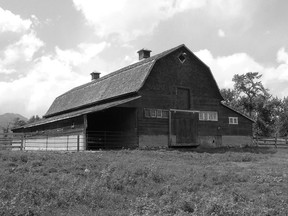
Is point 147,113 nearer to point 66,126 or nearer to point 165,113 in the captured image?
point 165,113

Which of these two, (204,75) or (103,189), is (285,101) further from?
(103,189)

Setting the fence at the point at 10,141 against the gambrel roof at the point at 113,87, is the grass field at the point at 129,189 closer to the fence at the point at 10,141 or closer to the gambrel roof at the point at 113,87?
the fence at the point at 10,141

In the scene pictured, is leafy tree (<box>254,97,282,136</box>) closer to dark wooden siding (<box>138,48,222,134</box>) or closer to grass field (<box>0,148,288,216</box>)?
dark wooden siding (<box>138,48,222,134</box>)

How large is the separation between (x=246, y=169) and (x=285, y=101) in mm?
54654

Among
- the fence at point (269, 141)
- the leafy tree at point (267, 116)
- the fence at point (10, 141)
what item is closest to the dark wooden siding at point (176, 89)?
the fence at point (10, 141)

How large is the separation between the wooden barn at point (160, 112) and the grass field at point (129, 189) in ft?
32.8

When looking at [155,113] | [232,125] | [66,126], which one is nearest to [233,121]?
[232,125]

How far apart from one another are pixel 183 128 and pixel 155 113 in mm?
2977

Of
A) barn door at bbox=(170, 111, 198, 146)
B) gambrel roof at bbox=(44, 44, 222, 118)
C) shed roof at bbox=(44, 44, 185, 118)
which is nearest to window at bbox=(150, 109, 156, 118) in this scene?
barn door at bbox=(170, 111, 198, 146)

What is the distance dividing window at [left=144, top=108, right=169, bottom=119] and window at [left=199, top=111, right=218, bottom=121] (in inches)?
143

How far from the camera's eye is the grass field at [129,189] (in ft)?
29.9

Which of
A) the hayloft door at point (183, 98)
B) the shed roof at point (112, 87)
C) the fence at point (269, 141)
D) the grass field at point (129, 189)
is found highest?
the shed roof at point (112, 87)

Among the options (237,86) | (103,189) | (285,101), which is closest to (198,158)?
(103,189)

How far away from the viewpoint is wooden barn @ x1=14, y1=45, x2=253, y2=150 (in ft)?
86.6
